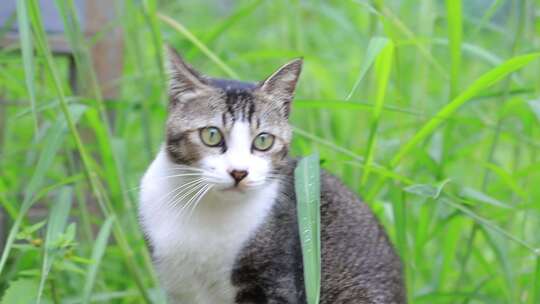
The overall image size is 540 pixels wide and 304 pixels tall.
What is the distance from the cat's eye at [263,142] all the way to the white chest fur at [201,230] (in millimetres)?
120

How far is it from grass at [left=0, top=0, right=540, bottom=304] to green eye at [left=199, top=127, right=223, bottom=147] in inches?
14.5

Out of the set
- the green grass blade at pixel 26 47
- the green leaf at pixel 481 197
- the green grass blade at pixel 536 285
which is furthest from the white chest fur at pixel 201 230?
the green grass blade at pixel 536 285

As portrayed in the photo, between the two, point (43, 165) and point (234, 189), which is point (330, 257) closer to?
point (234, 189)

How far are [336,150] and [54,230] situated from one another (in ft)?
2.62

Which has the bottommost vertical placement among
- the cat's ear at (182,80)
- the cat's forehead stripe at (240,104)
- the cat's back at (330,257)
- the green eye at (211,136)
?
the cat's back at (330,257)

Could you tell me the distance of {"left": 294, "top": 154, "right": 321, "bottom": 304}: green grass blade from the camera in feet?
5.92

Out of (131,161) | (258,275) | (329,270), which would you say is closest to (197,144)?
(258,275)

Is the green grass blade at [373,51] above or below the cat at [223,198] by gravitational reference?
above

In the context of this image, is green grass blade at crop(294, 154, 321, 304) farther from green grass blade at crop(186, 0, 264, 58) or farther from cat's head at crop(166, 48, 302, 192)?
green grass blade at crop(186, 0, 264, 58)

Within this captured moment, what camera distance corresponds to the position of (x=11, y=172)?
2.93 metres

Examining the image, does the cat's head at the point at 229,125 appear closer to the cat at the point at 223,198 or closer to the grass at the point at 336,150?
the cat at the point at 223,198

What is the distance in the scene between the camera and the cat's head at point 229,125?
78.4 inches

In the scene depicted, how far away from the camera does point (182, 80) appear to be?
6.94 ft

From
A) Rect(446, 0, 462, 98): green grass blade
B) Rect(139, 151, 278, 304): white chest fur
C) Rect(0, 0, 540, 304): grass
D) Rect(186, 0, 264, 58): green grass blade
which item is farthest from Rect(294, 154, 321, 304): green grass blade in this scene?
Rect(186, 0, 264, 58): green grass blade
